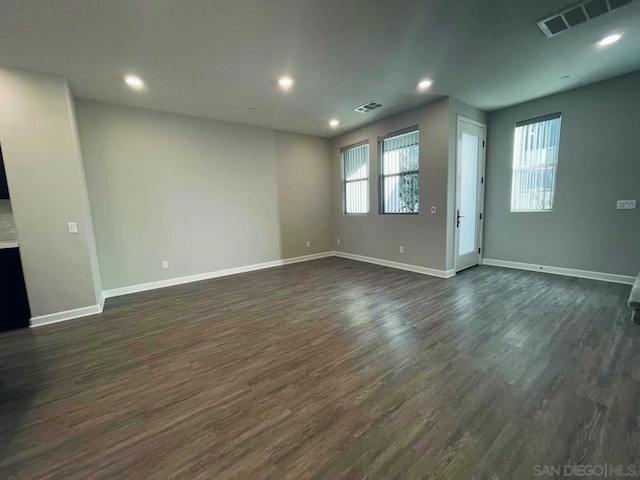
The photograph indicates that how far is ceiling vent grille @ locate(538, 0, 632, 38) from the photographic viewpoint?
2.22 m

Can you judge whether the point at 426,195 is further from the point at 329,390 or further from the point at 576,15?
the point at 329,390

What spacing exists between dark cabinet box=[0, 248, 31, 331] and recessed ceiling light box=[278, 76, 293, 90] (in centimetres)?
378

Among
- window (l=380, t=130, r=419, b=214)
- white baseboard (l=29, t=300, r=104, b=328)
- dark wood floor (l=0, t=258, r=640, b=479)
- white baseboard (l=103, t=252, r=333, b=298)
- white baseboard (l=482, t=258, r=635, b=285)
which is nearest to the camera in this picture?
dark wood floor (l=0, t=258, r=640, b=479)

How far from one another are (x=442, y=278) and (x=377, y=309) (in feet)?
5.97

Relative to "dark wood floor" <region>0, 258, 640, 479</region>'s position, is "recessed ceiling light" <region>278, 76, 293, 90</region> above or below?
above

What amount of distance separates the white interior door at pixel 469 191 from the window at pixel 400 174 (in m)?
0.72

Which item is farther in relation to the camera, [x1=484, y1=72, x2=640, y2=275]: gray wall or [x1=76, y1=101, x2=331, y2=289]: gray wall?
[x1=76, y1=101, x2=331, y2=289]: gray wall

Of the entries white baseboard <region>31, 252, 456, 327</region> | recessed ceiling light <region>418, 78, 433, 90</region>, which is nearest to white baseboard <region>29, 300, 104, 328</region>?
Result: white baseboard <region>31, 252, 456, 327</region>

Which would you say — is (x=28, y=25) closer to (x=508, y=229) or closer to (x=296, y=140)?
(x=296, y=140)

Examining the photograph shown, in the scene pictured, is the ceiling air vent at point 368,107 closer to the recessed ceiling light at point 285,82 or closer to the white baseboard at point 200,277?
the recessed ceiling light at point 285,82

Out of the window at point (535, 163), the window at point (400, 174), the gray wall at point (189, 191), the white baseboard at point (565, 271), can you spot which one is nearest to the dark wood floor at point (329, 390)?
the white baseboard at point (565, 271)

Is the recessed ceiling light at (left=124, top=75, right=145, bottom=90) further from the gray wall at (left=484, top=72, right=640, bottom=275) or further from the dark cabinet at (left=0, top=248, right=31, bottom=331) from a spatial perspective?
the gray wall at (left=484, top=72, right=640, bottom=275)

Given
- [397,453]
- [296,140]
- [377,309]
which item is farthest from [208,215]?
[397,453]

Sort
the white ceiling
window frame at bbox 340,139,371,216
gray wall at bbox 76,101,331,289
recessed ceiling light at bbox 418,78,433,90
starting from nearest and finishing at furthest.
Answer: the white ceiling
recessed ceiling light at bbox 418,78,433,90
gray wall at bbox 76,101,331,289
window frame at bbox 340,139,371,216
